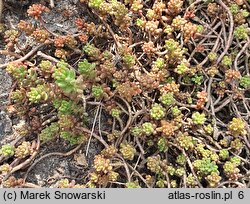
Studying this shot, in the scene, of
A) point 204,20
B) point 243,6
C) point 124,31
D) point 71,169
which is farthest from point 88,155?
point 243,6

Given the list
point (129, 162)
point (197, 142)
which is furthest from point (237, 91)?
point (129, 162)

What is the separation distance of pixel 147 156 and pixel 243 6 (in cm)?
120

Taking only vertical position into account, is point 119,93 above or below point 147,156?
above

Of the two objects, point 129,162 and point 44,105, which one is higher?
point 44,105

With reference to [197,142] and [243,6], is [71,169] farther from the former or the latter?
[243,6]

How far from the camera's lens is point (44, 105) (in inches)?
100

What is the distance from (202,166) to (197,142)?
0.55ft

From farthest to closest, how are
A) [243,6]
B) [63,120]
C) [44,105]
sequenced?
[243,6] → [44,105] → [63,120]

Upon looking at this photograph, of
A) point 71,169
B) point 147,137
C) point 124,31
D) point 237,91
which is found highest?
point 124,31

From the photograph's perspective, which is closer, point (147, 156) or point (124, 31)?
point (147, 156)

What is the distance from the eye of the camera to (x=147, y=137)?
2.48 meters

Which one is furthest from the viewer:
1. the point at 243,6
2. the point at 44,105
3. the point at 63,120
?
the point at 243,6

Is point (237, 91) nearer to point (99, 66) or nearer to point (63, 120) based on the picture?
point (99, 66)

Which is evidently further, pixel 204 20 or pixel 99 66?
pixel 204 20
